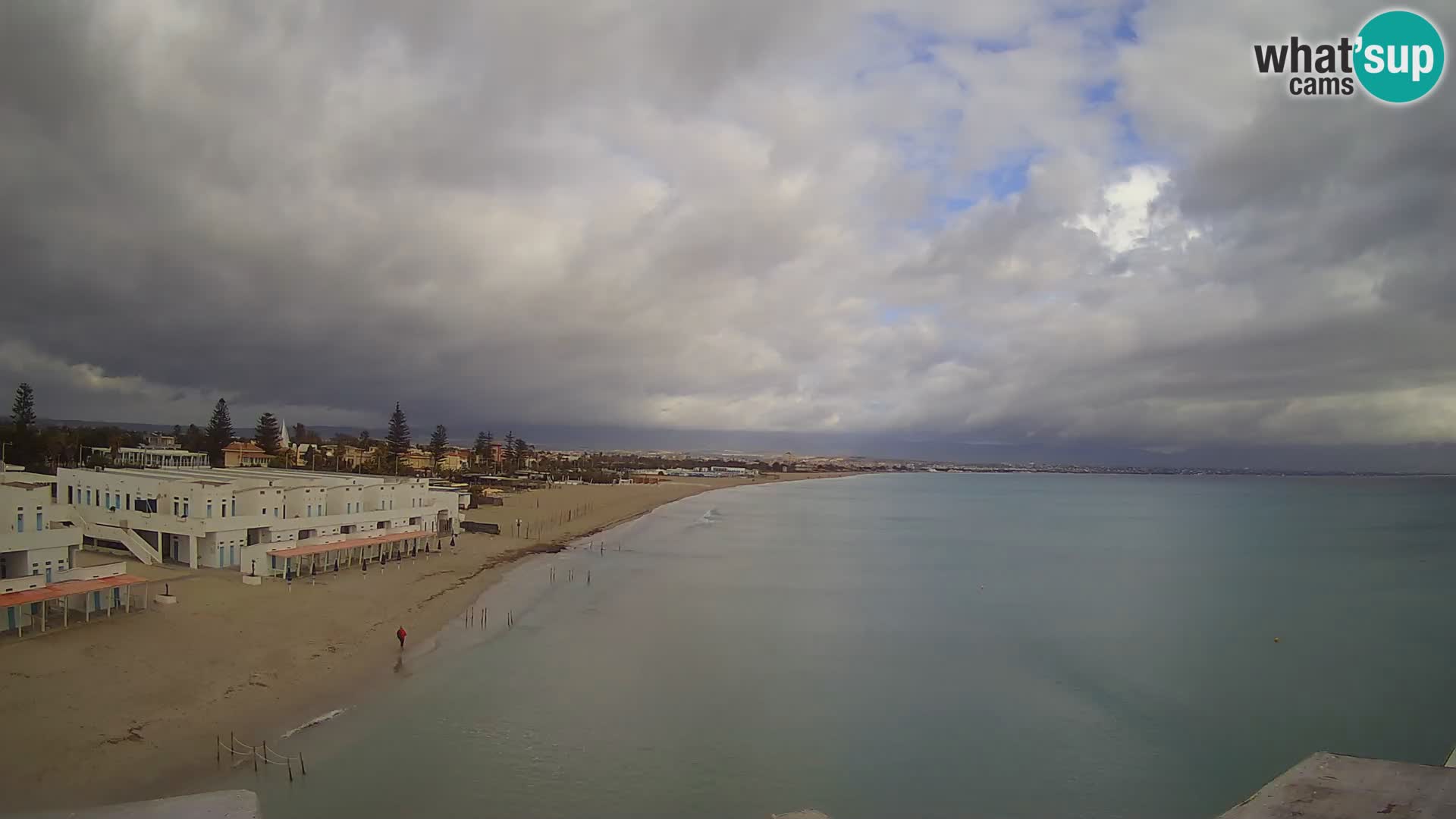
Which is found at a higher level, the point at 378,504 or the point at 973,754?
the point at 378,504

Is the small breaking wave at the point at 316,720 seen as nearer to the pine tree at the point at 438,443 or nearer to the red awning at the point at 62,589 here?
the red awning at the point at 62,589

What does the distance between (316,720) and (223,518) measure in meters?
14.4

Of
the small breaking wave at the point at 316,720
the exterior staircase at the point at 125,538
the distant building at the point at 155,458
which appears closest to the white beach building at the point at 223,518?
the exterior staircase at the point at 125,538

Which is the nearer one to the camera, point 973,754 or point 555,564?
point 973,754

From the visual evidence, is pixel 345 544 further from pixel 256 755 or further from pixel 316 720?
pixel 256 755

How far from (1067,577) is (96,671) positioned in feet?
133

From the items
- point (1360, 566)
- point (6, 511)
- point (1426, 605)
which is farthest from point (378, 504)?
point (1360, 566)

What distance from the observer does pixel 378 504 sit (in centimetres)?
3497

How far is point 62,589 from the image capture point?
59.8ft

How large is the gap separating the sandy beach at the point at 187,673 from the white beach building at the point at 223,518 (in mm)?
1011

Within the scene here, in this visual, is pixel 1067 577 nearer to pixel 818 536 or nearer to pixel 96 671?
pixel 818 536

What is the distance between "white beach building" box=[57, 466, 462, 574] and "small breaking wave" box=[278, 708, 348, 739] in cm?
1244

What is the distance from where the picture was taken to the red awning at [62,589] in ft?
56.6

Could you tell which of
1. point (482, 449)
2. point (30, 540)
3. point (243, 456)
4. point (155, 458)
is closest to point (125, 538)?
point (30, 540)
